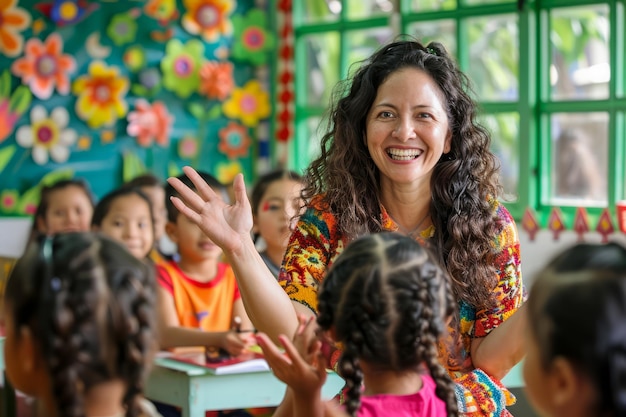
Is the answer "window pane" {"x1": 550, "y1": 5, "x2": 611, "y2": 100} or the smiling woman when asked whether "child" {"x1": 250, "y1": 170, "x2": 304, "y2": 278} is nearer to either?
the smiling woman

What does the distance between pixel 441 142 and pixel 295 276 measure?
446 mm

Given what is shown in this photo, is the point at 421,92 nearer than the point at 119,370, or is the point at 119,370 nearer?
the point at 119,370

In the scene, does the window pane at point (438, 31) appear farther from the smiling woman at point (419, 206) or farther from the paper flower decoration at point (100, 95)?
the smiling woman at point (419, 206)

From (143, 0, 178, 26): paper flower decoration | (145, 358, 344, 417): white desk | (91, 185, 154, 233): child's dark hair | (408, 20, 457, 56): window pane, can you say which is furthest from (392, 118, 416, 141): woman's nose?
(143, 0, 178, 26): paper flower decoration

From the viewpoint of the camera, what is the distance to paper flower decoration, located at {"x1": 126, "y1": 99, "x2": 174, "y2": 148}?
190 inches

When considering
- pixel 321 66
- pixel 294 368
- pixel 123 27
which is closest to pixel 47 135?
pixel 123 27

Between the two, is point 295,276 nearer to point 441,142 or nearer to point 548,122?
point 441,142

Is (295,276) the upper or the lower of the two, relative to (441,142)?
lower

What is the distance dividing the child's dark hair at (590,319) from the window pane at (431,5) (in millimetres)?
3376

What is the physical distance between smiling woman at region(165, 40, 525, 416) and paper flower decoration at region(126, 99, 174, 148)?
2811mm

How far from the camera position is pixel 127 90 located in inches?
191

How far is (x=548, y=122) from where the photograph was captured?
4.07 m

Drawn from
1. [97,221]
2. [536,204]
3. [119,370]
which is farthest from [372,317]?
[536,204]

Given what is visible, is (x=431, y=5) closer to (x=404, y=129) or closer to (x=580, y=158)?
(x=580, y=158)
